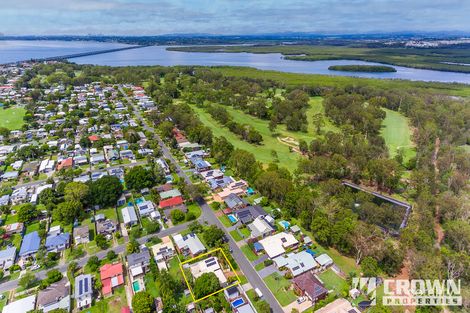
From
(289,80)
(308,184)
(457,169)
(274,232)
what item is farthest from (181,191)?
(289,80)

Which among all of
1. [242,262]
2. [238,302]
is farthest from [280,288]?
[242,262]

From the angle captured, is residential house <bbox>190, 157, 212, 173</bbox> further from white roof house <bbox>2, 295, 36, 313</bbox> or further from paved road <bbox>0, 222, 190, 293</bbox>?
white roof house <bbox>2, 295, 36, 313</bbox>

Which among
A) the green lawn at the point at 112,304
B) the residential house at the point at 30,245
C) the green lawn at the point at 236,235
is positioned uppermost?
the residential house at the point at 30,245

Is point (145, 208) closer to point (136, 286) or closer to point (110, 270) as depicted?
point (110, 270)

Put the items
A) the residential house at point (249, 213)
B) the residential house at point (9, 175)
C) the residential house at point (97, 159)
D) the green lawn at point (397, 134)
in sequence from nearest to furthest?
the residential house at point (249, 213) → the residential house at point (9, 175) → the residential house at point (97, 159) → the green lawn at point (397, 134)

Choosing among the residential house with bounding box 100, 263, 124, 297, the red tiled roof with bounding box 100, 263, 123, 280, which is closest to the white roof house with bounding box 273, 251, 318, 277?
the residential house with bounding box 100, 263, 124, 297

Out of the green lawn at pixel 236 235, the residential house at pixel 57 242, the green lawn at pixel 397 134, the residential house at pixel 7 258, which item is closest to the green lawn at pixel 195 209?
the green lawn at pixel 236 235

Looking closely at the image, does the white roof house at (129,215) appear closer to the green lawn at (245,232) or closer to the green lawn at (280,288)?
the green lawn at (245,232)
